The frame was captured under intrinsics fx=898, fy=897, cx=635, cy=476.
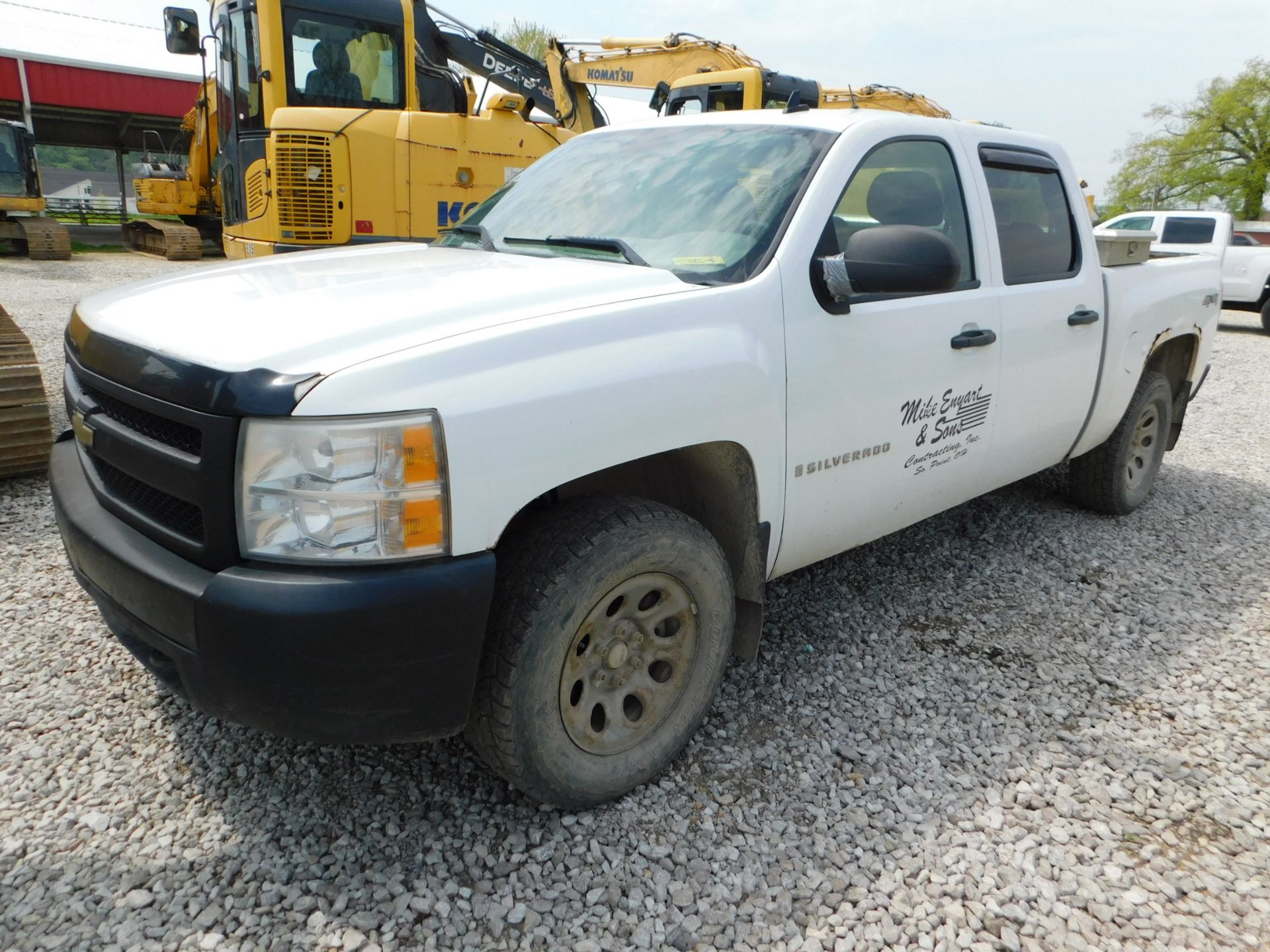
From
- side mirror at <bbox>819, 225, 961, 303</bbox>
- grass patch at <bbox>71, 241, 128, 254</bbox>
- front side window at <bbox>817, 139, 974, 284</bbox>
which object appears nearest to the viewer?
side mirror at <bbox>819, 225, 961, 303</bbox>

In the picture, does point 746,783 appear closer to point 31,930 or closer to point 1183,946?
point 1183,946

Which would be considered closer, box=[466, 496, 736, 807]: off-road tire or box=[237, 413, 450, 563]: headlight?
box=[237, 413, 450, 563]: headlight

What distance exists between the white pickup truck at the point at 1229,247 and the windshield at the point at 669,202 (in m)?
13.0

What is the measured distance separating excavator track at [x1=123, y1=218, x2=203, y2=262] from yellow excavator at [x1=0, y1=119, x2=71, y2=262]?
174 cm

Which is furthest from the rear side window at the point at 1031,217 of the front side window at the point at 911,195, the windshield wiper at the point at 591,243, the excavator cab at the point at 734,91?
the excavator cab at the point at 734,91

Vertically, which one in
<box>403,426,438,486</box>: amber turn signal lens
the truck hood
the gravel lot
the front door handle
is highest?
the truck hood

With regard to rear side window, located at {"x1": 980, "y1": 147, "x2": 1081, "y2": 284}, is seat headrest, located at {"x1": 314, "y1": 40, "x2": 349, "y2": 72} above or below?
above

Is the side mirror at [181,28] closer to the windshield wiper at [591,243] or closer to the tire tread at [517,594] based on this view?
the windshield wiper at [591,243]

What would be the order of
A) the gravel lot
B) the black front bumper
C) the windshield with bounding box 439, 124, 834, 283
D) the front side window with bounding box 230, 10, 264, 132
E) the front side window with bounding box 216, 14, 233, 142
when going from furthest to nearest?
the front side window with bounding box 216, 14, 233, 142, the front side window with bounding box 230, 10, 264, 132, the windshield with bounding box 439, 124, 834, 283, the gravel lot, the black front bumper

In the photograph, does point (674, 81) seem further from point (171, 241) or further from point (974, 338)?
point (171, 241)

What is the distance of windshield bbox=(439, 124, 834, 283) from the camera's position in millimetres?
2736

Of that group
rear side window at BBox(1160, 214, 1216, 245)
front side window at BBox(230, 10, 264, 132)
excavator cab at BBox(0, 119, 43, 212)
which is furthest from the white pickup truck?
excavator cab at BBox(0, 119, 43, 212)

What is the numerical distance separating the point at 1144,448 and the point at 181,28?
9.40m

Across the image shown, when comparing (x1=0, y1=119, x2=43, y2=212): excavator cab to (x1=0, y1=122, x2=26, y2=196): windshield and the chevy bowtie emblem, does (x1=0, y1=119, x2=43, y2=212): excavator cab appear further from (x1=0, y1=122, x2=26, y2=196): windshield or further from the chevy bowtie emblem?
the chevy bowtie emblem
